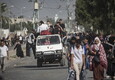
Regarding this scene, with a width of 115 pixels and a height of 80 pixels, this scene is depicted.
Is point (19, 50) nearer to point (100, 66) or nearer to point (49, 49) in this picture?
point (49, 49)

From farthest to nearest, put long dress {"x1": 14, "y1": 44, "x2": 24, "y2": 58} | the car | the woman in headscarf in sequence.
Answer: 1. long dress {"x1": 14, "y1": 44, "x2": 24, "y2": 58}
2. the car
3. the woman in headscarf

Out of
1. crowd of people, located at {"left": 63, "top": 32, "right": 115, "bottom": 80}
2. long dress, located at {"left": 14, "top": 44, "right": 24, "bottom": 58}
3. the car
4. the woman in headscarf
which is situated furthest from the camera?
long dress, located at {"left": 14, "top": 44, "right": 24, "bottom": 58}

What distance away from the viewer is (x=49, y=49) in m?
31.9

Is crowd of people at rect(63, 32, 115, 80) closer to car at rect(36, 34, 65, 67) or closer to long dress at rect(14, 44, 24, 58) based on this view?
car at rect(36, 34, 65, 67)

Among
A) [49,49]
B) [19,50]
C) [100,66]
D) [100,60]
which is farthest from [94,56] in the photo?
[19,50]

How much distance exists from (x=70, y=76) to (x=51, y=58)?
1370cm

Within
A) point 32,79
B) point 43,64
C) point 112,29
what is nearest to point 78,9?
point 112,29

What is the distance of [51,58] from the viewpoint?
103 ft

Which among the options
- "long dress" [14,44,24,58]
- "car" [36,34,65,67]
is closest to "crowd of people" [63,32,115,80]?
"car" [36,34,65,67]

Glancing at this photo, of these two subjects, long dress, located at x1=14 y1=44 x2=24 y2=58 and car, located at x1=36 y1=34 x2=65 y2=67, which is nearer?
car, located at x1=36 y1=34 x2=65 y2=67

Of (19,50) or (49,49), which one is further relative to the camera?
(19,50)

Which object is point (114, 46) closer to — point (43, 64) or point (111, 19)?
point (43, 64)

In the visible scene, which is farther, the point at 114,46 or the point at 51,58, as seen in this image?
the point at 51,58

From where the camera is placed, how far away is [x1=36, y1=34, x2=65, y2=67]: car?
31.5 m
